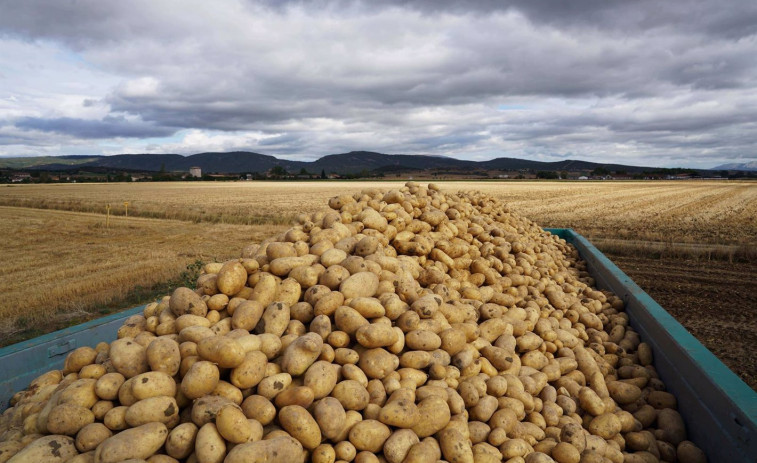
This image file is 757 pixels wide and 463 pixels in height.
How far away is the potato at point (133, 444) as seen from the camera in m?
2.09

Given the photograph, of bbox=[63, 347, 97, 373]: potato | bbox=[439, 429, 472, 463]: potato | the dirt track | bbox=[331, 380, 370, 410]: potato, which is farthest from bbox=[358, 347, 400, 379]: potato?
the dirt track

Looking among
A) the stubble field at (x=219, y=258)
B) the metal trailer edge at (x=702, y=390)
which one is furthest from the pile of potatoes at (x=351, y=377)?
the stubble field at (x=219, y=258)

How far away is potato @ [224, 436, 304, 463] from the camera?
2.07 meters

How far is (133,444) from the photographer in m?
2.13

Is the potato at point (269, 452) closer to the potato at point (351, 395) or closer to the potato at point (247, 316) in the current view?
the potato at point (351, 395)

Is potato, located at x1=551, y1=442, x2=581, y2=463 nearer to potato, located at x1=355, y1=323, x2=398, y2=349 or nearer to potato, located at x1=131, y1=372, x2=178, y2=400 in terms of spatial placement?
potato, located at x1=355, y1=323, x2=398, y2=349

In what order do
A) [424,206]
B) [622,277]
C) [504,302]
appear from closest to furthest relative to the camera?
[504,302] < [622,277] < [424,206]

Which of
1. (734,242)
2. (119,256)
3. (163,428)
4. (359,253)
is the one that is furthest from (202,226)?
(734,242)

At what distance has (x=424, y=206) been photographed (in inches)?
218

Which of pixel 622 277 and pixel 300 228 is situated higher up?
pixel 300 228

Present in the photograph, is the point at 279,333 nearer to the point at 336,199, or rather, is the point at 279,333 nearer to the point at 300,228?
the point at 300,228

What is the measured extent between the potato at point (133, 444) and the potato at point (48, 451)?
22 cm

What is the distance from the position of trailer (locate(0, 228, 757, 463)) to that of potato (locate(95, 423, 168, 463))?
1.64m

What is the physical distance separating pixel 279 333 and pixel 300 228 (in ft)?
5.54
